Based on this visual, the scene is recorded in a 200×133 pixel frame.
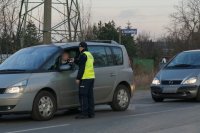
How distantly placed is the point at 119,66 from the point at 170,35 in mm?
41621

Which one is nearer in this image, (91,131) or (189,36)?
(91,131)

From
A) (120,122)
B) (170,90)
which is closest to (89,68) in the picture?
(120,122)

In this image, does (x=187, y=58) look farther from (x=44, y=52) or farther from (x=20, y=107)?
(x=20, y=107)


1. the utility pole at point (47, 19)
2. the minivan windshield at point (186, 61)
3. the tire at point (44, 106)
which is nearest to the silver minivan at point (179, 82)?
the minivan windshield at point (186, 61)

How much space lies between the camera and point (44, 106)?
12.3m

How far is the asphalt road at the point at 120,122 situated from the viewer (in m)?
10.9

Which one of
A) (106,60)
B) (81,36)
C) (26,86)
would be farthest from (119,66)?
(81,36)

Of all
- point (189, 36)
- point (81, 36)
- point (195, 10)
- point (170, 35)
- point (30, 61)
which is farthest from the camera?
point (195, 10)

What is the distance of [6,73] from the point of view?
40.1 feet

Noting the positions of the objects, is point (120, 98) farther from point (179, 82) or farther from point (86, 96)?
point (179, 82)

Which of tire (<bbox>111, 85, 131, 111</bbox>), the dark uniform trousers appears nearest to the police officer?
the dark uniform trousers

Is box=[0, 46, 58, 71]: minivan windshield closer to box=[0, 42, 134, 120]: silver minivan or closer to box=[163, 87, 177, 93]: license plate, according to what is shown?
box=[0, 42, 134, 120]: silver minivan

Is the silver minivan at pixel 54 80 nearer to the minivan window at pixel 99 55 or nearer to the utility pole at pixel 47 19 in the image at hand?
the minivan window at pixel 99 55

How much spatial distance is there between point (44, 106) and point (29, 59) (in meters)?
1.24
